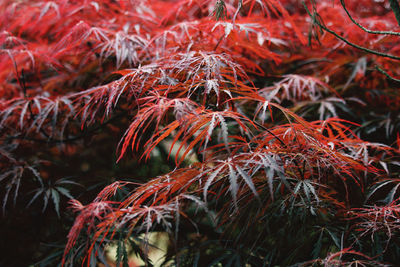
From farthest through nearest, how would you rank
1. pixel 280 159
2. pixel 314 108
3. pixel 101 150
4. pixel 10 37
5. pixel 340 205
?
pixel 101 150 → pixel 314 108 → pixel 10 37 → pixel 340 205 → pixel 280 159

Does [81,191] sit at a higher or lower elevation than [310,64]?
lower

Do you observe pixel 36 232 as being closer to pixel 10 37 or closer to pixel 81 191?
pixel 81 191

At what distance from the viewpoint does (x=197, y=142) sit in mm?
1410

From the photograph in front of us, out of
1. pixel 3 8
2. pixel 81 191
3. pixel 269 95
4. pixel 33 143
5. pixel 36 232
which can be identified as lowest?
pixel 36 232

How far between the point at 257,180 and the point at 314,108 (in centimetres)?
66

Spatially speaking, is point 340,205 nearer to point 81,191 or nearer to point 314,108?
point 314,108

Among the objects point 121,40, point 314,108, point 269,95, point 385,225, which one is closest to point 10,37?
point 121,40

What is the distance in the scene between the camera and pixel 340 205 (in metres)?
0.88

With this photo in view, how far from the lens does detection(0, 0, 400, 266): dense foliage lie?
2.57 ft

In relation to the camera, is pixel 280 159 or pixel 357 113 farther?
pixel 357 113

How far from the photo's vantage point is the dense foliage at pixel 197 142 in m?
0.78

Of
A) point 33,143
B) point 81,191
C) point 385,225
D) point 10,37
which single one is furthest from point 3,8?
point 385,225

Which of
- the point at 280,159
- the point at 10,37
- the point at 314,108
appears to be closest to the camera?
the point at 280,159

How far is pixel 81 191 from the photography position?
1.24 metres
